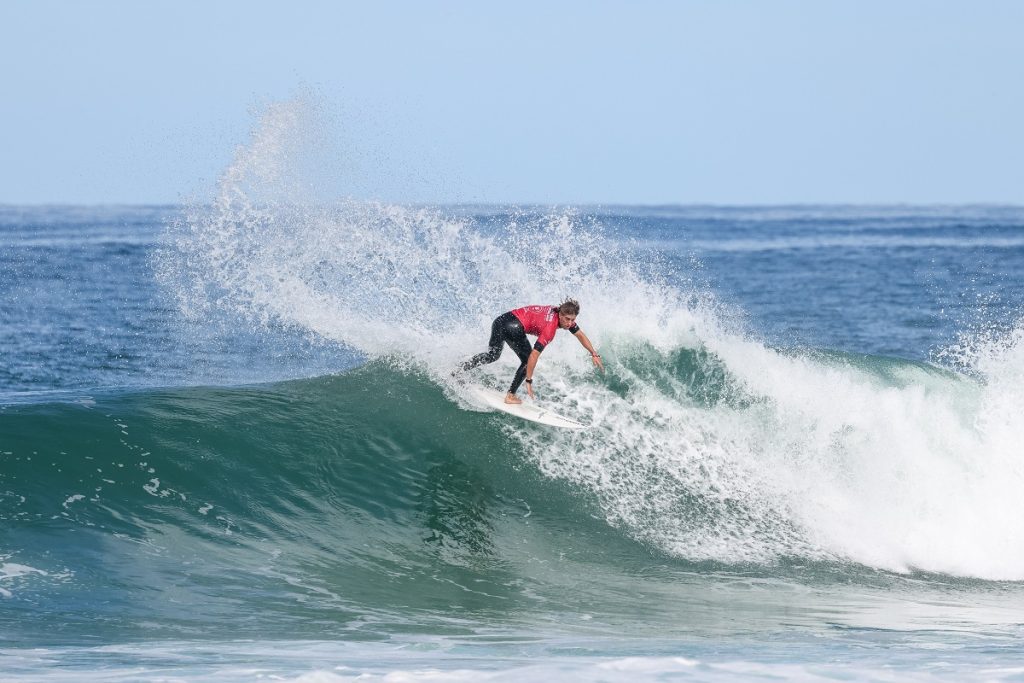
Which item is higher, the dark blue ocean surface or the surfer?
the surfer

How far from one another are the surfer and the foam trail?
80cm

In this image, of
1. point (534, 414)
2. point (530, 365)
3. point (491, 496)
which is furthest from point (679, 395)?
point (491, 496)

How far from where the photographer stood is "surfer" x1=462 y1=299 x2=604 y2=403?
11.5m

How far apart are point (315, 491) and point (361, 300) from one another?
5320 millimetres

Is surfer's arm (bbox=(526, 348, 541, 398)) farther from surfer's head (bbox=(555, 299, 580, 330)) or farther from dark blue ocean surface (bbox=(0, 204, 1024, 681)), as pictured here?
dark blue ocean surface (bbox=(0, 204, 1024, 681))

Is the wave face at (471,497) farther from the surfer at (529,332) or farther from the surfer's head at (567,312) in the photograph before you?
the surfer's head at (567,312)

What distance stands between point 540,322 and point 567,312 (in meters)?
0.42

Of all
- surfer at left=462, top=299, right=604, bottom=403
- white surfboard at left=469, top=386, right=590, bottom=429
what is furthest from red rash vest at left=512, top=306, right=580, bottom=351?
white surfboard at left=469, top=386, right=590, bottom=429

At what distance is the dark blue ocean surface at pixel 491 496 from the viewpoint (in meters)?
7.87

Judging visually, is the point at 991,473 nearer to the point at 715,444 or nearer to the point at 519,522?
the point at 715,444

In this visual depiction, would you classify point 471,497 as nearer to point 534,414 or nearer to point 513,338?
point 534,414

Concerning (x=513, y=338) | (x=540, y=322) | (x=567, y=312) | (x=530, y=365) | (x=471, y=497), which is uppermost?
(x=567, y=312)

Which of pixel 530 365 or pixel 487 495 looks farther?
pixel 530 365

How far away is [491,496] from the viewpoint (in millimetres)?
11375
